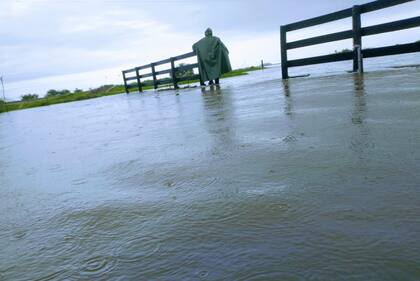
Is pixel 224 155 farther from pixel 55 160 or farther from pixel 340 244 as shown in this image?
pixel 55 160

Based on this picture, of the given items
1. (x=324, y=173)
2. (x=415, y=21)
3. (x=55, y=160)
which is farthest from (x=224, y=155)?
(x=415, y=21)

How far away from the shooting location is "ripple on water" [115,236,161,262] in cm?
113

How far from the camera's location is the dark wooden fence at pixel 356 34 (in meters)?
6.62

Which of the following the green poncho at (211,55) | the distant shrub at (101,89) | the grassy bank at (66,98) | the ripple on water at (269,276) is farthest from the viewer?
the distant shrub at (101,89)

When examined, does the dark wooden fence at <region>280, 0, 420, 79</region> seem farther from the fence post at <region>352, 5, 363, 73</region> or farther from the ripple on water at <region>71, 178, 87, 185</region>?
the ripple on water at <region>71, 178, 87, 185</region>

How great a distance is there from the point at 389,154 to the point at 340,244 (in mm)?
971

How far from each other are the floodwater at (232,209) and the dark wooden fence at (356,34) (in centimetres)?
451

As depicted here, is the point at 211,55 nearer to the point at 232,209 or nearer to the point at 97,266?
the point at 232,209

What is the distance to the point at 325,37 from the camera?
7.80 m

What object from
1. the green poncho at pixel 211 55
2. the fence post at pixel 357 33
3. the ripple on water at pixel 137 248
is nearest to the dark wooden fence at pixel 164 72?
the green poncho at pixel 211 55

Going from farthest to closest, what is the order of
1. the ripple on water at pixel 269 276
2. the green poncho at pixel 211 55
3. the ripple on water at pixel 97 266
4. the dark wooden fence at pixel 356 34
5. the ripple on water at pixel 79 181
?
the green poncho at pixel 211 55 → the dark wooden fence at pixel 356 34 → the ripple on water at pixel 79 181 → the ripple on water at pixel 97 266 → the ripple on water at pixel 269 276

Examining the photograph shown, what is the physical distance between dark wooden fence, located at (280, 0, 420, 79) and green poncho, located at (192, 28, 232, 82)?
2.74 meters

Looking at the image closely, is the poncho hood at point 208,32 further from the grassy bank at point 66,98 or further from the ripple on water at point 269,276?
the ripple on water at point 269,276

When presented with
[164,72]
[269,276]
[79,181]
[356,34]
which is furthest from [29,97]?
[269,276]
